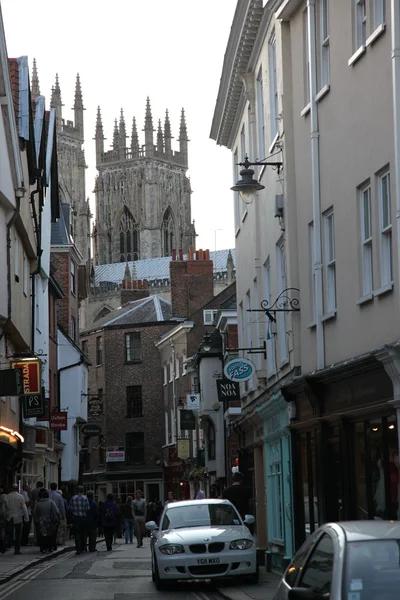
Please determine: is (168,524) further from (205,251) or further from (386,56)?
Answer: (205,251)

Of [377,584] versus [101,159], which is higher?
[101,159]

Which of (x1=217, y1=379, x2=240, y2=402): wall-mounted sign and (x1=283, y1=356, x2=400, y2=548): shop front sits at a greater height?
(x1=217, y1=379, x2=240, y2=402): wall-mounted sign

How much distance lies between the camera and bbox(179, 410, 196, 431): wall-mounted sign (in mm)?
54562

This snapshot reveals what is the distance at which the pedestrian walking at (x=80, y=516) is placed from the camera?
100ft

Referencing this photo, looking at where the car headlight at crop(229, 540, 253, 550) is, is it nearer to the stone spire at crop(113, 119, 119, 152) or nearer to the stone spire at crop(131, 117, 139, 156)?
the stone spire at crop(131, 117, 139, 156)

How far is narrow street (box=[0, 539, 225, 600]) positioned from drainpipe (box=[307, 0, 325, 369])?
13.0 ft

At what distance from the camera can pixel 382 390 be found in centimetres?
1426

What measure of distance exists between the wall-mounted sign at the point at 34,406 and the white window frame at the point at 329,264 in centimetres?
1484

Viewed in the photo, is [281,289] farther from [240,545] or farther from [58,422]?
[58,422]

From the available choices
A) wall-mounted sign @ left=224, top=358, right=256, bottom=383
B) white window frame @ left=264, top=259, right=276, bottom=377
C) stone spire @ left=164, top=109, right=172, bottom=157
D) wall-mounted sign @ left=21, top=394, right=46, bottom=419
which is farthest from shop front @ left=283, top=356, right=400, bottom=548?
stone spire @ left=164, top=109, right=172, bottom=157

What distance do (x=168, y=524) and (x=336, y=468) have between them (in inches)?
141

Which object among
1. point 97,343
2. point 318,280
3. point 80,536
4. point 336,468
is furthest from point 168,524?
point 97,343

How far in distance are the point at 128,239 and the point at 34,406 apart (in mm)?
143848

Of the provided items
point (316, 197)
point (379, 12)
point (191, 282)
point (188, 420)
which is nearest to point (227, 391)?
point (316, 197)
